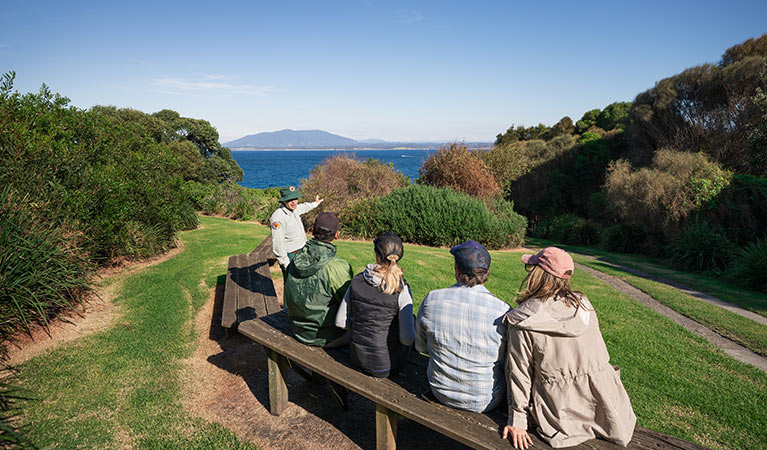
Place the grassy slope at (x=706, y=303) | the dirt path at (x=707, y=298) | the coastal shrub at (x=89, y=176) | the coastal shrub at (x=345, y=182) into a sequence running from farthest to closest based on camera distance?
the coastal shrub at (x=345, y=182)
the dirt path at (x=707, y=298)
the coastal shrub at (x=89, y=176)
the grassy slope at (x=706, y=303)

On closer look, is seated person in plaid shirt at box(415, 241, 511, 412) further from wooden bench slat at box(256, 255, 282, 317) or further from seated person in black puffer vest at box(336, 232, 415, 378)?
wooden bench slat at box(256, 255, 282, 317)

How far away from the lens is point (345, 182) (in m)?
15.8

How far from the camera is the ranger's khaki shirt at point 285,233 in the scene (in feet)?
18.2

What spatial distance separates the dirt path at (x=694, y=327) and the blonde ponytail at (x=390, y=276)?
17.4 ft

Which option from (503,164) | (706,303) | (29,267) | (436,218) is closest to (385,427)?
(29,267)

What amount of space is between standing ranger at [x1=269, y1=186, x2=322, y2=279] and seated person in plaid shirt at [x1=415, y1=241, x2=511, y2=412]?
325 centimetres

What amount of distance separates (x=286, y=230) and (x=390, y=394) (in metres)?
3.17

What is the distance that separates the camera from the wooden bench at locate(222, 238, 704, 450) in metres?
2.52

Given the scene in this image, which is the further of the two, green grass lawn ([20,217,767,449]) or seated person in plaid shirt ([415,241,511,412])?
green grass lawn ([20,217,767,449])

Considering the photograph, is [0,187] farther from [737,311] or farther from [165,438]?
[737,311]

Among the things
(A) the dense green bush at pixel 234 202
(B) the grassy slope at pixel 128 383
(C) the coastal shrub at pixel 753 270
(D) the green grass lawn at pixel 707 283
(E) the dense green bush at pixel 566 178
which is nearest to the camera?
(B) the grassy slope at pixel 128 383

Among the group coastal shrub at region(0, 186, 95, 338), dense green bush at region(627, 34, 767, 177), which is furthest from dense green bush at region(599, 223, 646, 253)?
coastal shrub at region(0, 186, 95, 338)

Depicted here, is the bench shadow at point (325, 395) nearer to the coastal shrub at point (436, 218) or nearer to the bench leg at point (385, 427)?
the bench leg at point (385, 427)

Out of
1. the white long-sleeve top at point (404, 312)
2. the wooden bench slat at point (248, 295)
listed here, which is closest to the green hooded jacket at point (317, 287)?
the white long-sleeve top at point (404, 312)
